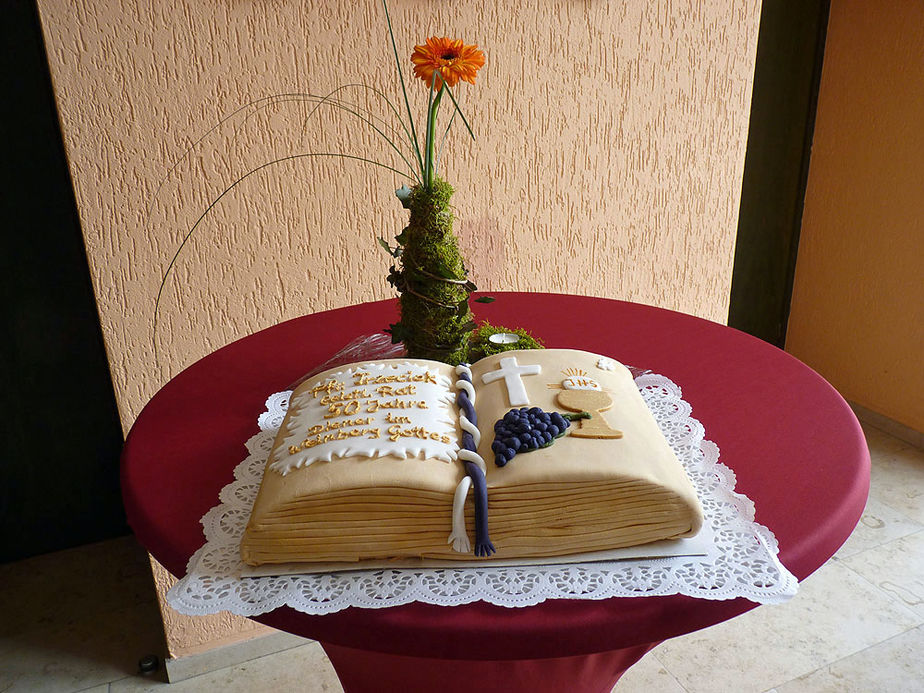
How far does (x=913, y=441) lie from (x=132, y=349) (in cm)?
247

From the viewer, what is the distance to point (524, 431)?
2.23 feet

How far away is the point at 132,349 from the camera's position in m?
1.56

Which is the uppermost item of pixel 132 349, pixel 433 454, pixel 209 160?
pixel 209 160

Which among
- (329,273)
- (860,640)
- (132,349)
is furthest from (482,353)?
(860,640)

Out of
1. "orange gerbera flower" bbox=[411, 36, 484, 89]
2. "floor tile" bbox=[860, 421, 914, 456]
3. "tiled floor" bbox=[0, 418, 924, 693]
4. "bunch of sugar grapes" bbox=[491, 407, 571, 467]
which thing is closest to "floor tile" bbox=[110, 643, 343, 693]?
"tiled floor" bbox=[0, 418, 924, 693]

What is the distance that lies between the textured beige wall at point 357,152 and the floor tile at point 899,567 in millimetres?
846

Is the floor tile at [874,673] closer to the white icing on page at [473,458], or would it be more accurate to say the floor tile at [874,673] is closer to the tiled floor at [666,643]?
the tiled floor at [666,643]

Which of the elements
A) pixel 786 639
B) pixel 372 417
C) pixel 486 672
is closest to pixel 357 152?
pixel 372 417

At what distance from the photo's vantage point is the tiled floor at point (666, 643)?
1692 millimetres

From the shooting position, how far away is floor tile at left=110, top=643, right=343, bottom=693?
1.71 meters

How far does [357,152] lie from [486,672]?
1.17 m

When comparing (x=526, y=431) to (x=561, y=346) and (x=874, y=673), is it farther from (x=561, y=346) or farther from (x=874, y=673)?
(x=874, y=673)

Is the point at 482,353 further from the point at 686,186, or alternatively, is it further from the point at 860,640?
the point at 860,640

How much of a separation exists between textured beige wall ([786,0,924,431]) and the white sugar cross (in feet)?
7.13
